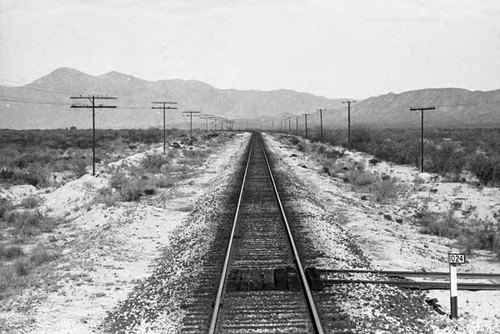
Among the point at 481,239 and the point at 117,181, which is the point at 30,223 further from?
the point at 481,239

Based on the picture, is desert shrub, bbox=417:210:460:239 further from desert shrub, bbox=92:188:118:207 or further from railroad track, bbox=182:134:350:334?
desert shrub, bbox=92:188:118:207

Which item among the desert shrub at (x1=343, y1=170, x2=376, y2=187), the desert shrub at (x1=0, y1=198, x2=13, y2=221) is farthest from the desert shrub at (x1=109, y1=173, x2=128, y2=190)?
the desert shrub at (x1=343, y1=170, x2=376, y2=187)

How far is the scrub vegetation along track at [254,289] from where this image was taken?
763 cm

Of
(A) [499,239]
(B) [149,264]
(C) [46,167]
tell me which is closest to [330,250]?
(B) [149,264]

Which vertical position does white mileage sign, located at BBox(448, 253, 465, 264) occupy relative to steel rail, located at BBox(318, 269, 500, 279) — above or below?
above

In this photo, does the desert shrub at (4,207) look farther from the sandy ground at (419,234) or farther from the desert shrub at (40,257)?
the sandy ground at (419,234)

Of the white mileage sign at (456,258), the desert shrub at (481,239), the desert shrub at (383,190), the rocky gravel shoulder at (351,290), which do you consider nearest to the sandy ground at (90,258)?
the rocky gravel shoulder at (351,290)

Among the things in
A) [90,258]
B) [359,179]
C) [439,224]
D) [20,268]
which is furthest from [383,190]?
[20,268]

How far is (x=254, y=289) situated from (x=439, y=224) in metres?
8.85

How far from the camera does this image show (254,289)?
920cm

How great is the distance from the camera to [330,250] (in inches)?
475

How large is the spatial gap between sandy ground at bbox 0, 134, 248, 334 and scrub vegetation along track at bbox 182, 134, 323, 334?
154 cm

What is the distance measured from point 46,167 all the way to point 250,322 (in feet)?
95.7

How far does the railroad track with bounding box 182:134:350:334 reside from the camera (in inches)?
300
